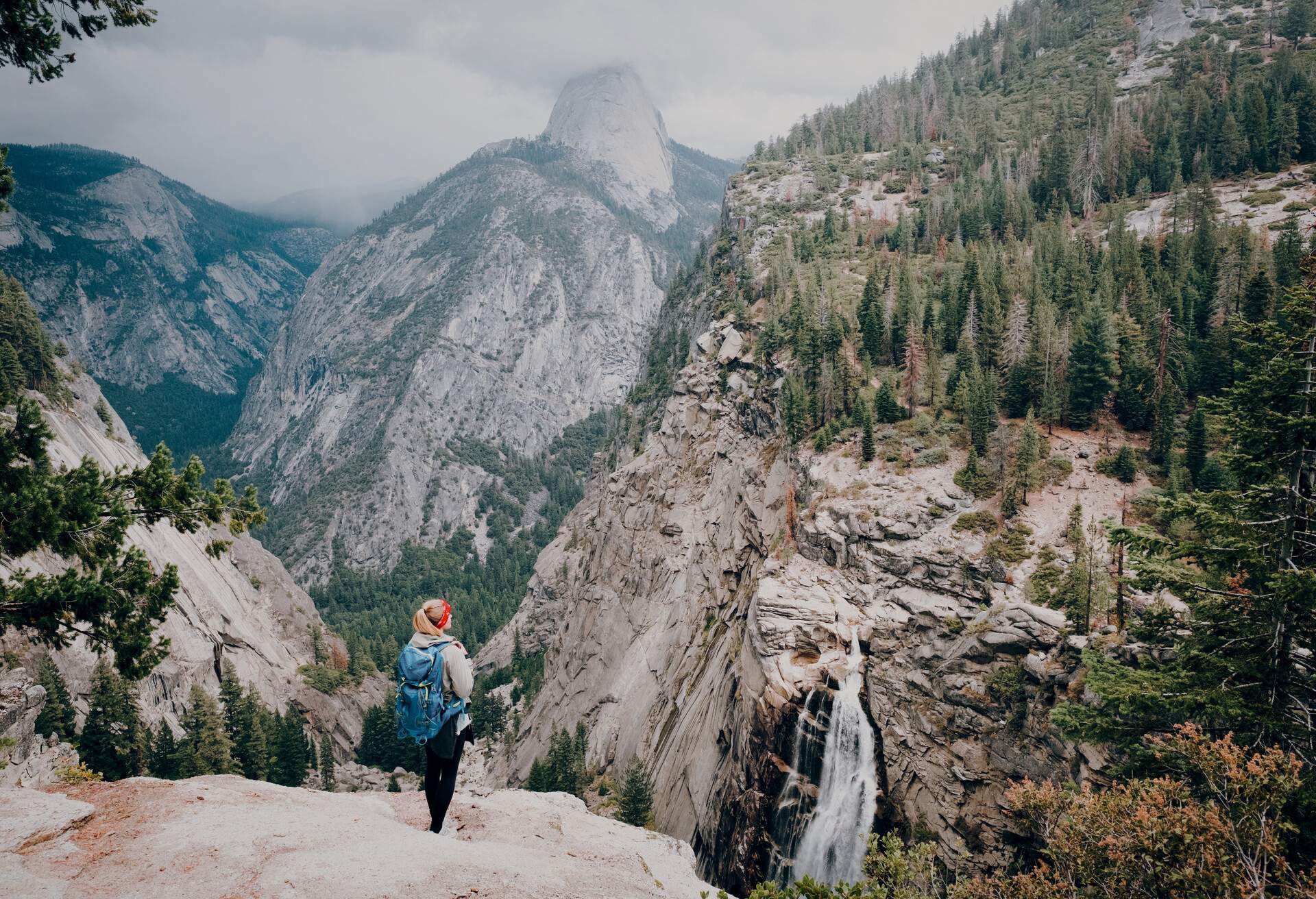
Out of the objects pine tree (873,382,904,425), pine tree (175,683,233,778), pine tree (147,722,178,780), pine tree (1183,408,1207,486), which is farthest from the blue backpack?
pine tree (147,722,178,780)

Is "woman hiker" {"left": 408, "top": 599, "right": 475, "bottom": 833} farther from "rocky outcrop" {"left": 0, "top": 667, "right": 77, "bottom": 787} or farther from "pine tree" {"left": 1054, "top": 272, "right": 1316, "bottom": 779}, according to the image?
"rocky outcrop" {"left": 0, "top": 667, "right": 77, "bottom": 787}

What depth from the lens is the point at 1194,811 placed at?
10859 millimetres

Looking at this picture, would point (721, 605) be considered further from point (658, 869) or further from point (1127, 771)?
point (658, 869)

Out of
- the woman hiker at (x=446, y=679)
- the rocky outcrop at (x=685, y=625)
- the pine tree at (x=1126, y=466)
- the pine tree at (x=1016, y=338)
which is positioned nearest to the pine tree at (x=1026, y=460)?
the pine tree at (x=1126, y=466)

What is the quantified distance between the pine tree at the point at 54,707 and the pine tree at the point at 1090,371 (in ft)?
237

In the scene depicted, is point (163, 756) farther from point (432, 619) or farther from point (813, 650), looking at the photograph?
point (432, 619)

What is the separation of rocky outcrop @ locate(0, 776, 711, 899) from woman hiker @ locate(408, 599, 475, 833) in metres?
1.31

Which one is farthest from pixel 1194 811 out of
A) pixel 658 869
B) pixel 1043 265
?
pixel 1043 265

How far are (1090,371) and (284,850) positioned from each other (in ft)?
174

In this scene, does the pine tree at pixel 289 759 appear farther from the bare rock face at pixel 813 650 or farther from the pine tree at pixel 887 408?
the pine tree at pixel 887 408

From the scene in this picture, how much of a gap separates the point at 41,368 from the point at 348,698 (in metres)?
51.8

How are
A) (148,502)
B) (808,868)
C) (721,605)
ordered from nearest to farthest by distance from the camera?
(148,502)
(808,868)
(721,605)

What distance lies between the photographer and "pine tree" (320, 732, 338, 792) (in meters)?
67.6

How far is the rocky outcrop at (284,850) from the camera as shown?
29.2ft
